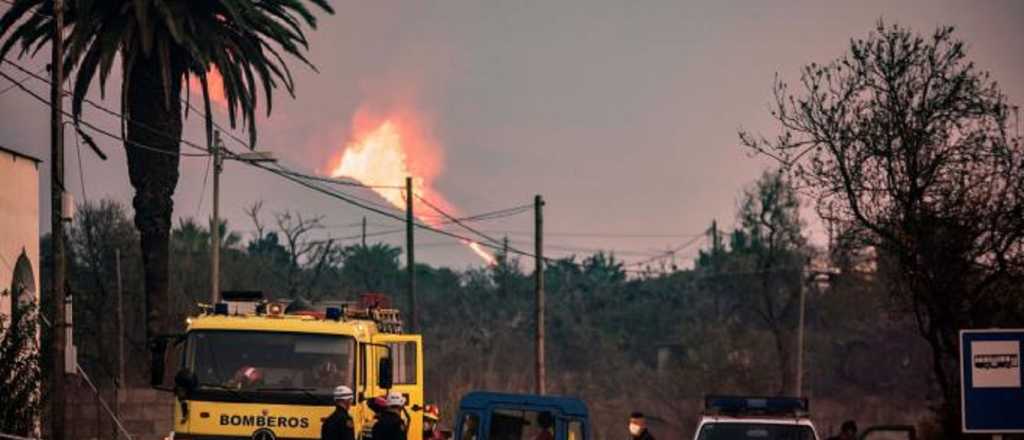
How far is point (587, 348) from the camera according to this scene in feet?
336

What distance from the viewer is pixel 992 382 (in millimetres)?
17812

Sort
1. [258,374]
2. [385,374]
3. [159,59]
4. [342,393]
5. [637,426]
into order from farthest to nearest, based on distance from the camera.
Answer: [159,59]
[637,426]
[385,374]
[258,374]
[342,393]

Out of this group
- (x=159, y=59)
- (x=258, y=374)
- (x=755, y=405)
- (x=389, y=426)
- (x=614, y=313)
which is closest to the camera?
(x=389, y=426)

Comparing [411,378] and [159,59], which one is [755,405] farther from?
[159,59]

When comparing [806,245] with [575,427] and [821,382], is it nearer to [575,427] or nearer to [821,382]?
[821,382]

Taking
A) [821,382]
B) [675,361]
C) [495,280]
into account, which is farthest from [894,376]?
[495,280]

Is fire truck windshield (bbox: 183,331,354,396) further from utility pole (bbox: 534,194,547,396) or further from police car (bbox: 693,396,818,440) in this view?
utility pole (bbox: 534,194,547,396)

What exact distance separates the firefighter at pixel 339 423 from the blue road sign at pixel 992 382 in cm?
736

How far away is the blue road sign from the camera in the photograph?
17672 mm

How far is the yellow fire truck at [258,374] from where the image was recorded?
23328 millimetres

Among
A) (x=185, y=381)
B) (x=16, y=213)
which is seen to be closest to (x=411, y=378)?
(x=185, y=381)

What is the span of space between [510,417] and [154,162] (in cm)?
2307

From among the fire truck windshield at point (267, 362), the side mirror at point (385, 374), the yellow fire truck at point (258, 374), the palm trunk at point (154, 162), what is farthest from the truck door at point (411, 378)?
the palm trunk at point (154, 162)

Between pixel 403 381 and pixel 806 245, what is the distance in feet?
213
